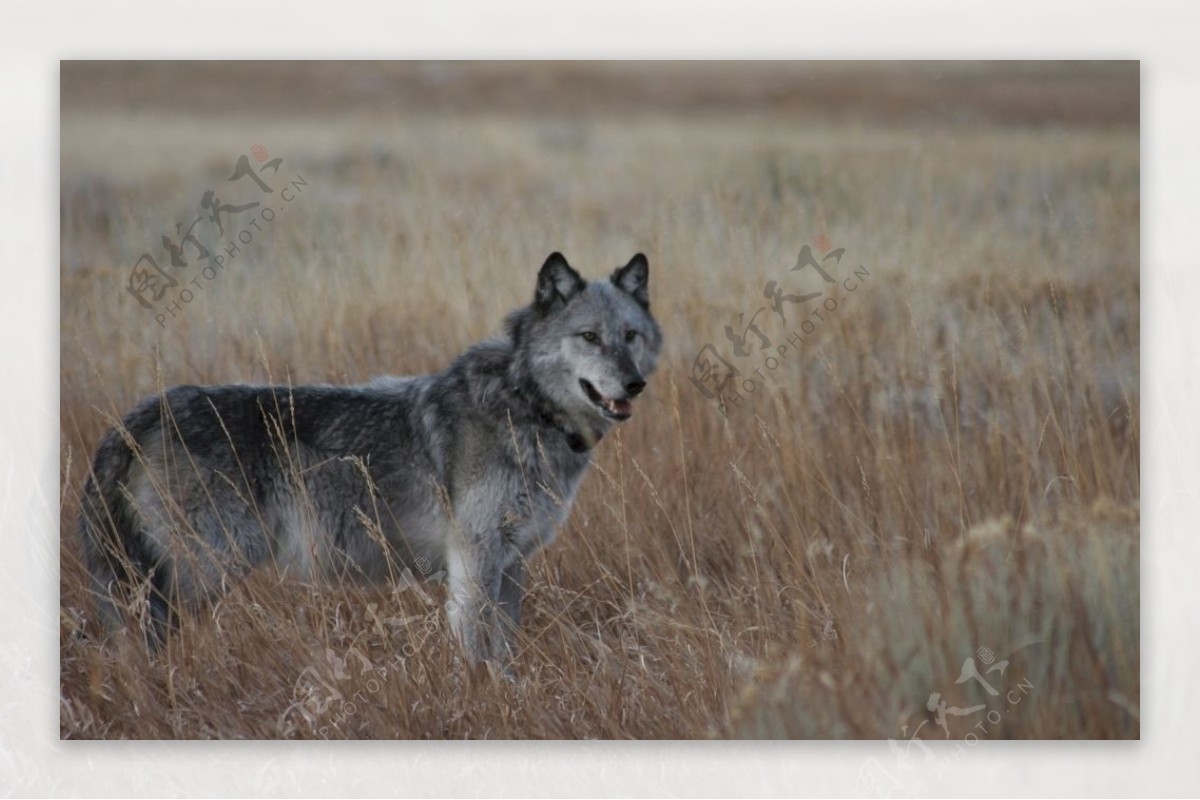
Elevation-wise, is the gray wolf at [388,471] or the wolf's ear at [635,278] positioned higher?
the wolf's ear at [635,278]

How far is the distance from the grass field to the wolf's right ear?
26cm

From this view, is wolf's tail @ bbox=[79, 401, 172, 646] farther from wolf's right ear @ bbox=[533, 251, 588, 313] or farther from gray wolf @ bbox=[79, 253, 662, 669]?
wolf's right ear @ bbox=[533, 251, 588, 313]

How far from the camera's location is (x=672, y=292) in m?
4.23

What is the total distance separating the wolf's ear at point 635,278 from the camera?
404 centimetres

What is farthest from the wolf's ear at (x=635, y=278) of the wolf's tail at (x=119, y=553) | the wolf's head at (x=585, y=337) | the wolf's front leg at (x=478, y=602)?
the wolf's tail at (x=119, y=553)

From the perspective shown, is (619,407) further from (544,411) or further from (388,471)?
(388,471)

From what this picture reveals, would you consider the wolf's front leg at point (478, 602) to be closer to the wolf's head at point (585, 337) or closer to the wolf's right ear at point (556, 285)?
the wolf's head at point (585, 337)

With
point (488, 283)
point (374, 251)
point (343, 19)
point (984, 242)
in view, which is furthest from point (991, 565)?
point (343, 19)

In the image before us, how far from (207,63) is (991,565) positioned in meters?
3.13

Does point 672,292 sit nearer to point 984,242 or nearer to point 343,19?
point 984,242

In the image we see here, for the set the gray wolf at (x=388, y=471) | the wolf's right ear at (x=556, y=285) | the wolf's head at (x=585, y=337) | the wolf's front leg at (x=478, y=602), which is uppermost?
the wolf's right ear at (x=556, y=285)

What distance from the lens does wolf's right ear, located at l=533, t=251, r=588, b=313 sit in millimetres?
3928

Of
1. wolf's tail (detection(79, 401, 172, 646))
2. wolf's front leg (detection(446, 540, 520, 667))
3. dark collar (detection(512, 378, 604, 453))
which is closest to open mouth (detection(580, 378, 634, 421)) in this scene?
dark collar (detection(512, 378, 604, 453))

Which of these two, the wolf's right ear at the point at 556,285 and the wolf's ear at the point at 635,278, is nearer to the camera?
the wolf's right ear at the point at 556,285
